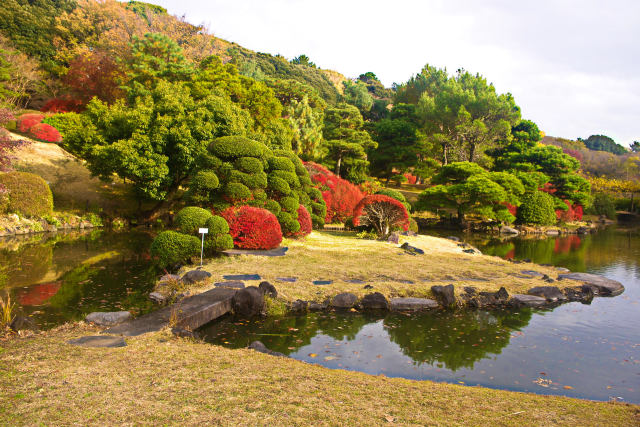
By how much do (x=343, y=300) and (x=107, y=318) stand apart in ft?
12.4

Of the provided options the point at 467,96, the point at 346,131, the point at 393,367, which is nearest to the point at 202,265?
the point at 393,367

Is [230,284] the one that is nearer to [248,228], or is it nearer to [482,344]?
[248,228]

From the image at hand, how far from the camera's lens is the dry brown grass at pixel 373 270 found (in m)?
7.64

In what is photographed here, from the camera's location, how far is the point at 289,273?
8469mm

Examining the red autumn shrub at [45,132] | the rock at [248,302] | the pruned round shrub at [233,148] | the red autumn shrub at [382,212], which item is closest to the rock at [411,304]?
the rock at [248,302]

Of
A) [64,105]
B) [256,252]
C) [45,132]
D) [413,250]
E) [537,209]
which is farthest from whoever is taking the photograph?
[64,105]

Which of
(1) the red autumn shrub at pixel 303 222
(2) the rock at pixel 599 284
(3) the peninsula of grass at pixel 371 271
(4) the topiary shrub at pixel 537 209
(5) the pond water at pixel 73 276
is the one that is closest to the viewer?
(5) the pond water at pixel 73 276

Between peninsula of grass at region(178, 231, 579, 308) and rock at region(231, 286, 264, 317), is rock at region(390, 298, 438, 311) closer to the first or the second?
peninsula of grass at region(178, 231, 579, 308)

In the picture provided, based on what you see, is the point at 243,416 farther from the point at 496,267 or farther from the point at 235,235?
the point at 496,267

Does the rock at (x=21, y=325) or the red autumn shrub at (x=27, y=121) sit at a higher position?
the red autumn shrub at (x=27, y=121)

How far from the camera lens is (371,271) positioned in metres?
9.10

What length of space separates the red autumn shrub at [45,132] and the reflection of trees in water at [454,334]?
24431 millimetres

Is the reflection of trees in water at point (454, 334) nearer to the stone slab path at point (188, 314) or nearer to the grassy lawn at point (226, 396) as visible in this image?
the grassy lawn at point (226, 396)

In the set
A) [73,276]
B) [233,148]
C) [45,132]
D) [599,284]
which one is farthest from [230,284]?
[45,132]
